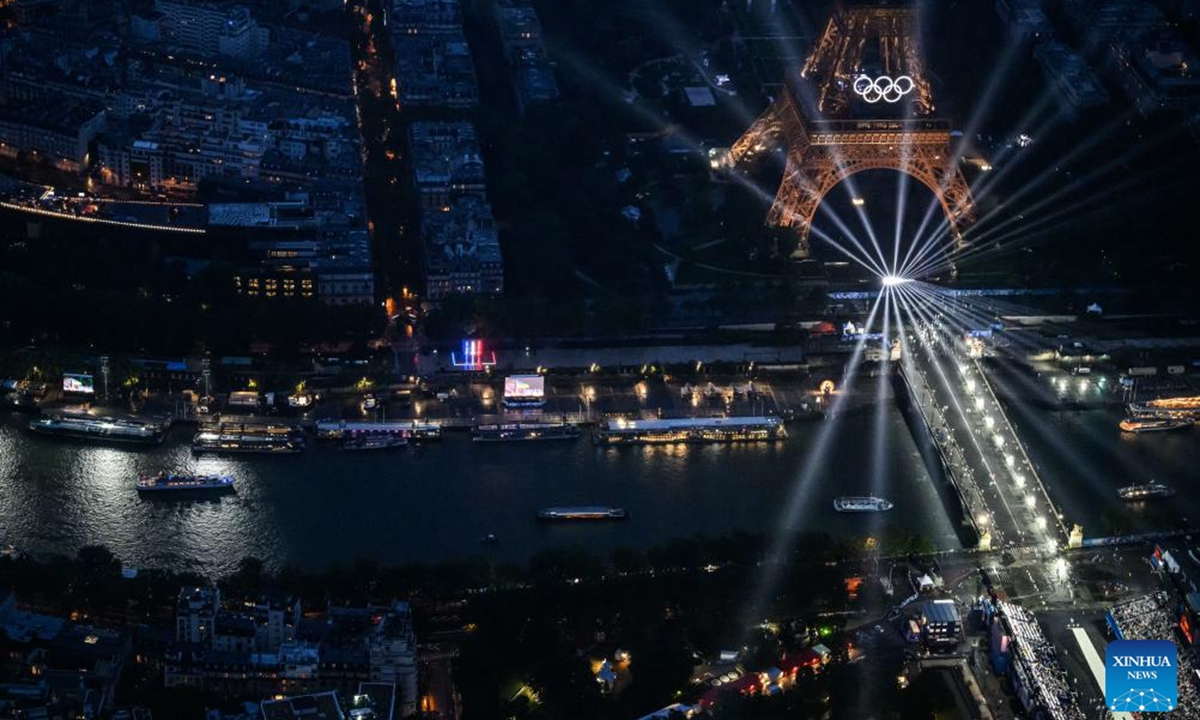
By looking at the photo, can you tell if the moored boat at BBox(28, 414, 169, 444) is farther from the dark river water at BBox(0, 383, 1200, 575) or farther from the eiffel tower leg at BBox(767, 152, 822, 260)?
the eiffel tower leg at BBox(767, 152, 822, 260)

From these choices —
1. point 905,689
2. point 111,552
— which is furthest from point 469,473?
point 905,689

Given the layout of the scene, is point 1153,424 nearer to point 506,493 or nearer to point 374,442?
point 506,493

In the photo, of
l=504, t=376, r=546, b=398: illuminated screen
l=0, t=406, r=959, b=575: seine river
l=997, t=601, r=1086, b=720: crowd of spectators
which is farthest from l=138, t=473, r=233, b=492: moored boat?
l=997, t=601, r=1086, b=720: crowd of spectators

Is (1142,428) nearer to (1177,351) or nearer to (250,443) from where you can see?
(1177,351)

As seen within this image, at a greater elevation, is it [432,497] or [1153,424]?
[1153,424]

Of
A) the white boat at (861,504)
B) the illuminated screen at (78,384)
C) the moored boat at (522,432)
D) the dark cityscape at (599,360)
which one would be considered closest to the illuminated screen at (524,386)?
the dark cityscape at (599,360)

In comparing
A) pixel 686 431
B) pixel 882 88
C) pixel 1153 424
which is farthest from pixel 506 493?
pixel 882 88
